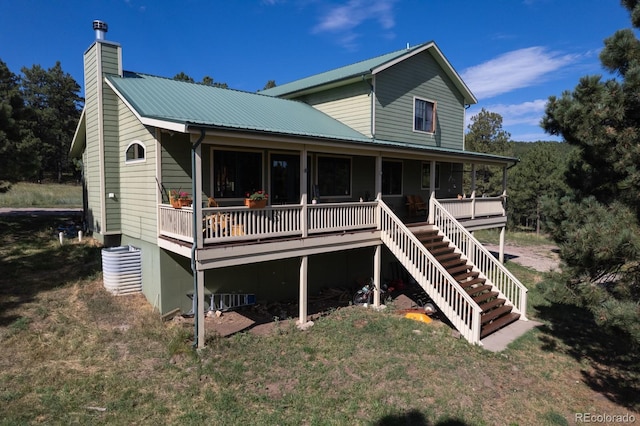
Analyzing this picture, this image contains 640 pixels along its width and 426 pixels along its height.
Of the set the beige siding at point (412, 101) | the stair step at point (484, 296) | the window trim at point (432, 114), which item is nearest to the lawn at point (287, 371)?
the stair step at point (484, 296)

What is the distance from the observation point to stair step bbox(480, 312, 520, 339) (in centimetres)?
887

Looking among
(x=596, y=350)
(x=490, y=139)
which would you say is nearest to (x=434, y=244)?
(x=596, y=350)

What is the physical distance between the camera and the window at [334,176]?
11.9 meters

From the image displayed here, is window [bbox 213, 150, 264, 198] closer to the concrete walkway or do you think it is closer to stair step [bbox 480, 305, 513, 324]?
stair step [bbox 480, 305, 513, 324]

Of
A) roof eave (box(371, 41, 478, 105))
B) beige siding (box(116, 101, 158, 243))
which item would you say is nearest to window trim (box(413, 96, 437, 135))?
roof eave (box(371, 41, 478, 105))

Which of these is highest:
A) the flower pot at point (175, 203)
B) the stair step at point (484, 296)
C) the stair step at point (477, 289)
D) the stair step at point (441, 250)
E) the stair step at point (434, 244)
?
the flower pot at point (175, 203)

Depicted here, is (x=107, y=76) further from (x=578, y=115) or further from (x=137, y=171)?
(x=578, y=115)

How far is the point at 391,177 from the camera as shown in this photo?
13820 millimetres

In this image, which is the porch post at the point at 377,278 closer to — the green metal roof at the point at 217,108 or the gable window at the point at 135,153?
the green metal roof at the point at 217,108

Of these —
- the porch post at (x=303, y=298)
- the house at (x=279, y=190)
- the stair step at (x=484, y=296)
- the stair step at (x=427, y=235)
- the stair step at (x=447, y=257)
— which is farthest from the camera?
the stair step at (x=427, y=235)

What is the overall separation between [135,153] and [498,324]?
998 cm

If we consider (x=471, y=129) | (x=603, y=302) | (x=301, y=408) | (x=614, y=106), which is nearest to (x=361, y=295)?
(x=301, y=408)

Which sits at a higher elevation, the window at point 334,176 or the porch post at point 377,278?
the window at point 334,176

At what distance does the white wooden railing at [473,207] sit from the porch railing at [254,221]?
456cm
